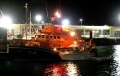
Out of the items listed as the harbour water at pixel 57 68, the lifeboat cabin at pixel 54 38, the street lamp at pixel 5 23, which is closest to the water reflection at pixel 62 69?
the harbour water at pixel 57 68

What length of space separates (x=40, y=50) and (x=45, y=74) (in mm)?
8389

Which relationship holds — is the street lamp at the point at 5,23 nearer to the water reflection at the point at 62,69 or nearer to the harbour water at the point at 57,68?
the harbour water at the point at 57,68

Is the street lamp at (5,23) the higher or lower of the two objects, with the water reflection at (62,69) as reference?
higher

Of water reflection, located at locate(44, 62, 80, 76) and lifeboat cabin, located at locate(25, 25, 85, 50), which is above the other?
lifeboat cabin, located at locate(25, 25, 85, 50)

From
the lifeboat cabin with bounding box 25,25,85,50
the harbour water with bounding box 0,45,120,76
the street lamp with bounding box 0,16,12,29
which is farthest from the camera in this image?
the street lamp with bounding box 0,16,12,29

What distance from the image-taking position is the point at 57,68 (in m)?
37.3

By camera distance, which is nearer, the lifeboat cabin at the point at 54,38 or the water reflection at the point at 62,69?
the water reflection at the point at 62,69

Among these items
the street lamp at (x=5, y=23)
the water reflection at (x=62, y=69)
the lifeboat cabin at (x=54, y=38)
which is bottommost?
the water reflection at (x=62, y=69)

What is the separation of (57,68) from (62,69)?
0.92 m

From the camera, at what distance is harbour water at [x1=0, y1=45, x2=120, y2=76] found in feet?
112

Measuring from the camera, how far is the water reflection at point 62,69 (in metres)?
33.7

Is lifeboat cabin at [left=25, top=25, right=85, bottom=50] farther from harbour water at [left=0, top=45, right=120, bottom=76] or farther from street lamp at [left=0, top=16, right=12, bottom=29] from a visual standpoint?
street lamp at [left=0, top=16, right=12, bottom=29]

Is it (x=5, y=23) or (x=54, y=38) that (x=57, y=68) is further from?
(x=5, y=23)

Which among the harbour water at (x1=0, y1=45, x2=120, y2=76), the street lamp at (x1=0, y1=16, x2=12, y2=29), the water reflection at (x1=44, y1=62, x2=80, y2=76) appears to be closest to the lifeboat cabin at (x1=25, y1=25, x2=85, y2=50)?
the harbour water at (x1=0, y1=45, x2=120, y2=76)
